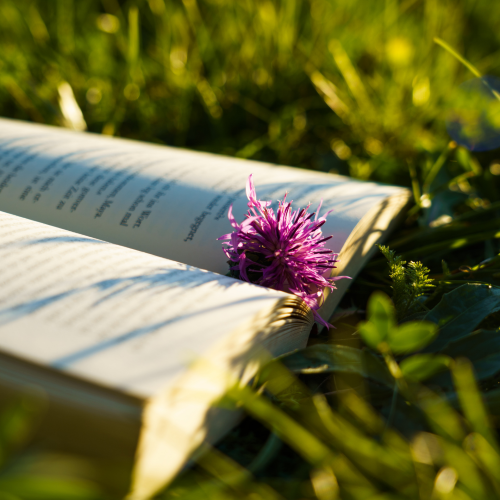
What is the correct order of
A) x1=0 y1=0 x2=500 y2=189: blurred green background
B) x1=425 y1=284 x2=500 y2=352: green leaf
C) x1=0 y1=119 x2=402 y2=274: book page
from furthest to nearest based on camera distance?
x1=0 y1=0 x2=500 y2=189: blurred green background, x1=0 y1=119 x2=402 y2=274: book page, x1=425 y1=284 x2=500 y2=352: green leaf

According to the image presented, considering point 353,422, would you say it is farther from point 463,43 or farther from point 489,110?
point 463,43

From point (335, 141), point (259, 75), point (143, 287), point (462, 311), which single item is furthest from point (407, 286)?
point (259, 75)

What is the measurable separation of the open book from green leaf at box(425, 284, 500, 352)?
109mm

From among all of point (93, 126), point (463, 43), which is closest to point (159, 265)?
point (93, 126)

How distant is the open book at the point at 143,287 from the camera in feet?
0.83

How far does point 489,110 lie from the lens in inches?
28.7

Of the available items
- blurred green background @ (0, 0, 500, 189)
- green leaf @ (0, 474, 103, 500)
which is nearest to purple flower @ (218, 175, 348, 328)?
green leaf @ (0, 474, 103, 500)

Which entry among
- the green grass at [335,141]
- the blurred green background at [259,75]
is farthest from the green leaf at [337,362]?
the blurred green background at [259,75]

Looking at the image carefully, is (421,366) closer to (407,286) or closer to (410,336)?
(410,336)

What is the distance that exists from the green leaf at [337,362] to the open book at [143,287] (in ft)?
0.08

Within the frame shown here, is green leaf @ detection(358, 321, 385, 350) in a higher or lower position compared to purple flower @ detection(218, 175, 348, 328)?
higher

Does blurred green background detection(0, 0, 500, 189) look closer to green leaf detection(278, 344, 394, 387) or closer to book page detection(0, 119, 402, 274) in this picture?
book page detection(0, 119, 402, 274)

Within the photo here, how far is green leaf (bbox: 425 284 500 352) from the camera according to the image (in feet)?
1.15

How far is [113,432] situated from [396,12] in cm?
114
